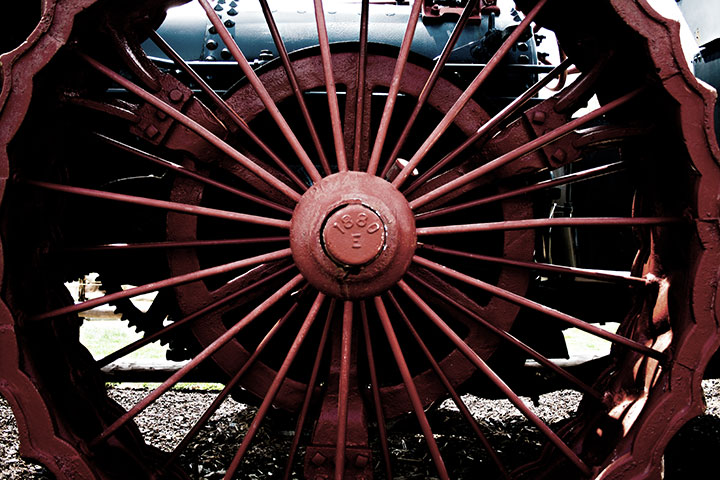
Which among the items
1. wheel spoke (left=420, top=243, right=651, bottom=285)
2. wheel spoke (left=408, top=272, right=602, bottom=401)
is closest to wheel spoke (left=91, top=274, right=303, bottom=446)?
wheel spoke (left=408, top=272, right=602, bottom=401)

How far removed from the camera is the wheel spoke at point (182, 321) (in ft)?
7.40

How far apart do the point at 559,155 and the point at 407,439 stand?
2.13m

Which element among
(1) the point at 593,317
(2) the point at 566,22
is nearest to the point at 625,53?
(2) the point at 566,22

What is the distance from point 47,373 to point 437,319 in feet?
4.85

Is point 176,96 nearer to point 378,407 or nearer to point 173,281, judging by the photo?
point 173,281

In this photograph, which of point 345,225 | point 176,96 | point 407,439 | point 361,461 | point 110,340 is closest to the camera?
point 345,225

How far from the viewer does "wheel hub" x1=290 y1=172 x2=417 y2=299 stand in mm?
1811

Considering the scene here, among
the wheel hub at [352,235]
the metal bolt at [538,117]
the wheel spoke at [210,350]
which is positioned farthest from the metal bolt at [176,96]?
the metal bolt at [538,117]

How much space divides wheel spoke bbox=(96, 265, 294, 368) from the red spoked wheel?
0.5 inches

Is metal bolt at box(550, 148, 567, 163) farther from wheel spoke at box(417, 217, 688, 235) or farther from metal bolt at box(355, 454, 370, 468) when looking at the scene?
metal bolt at box(355, 454, 370, 468)

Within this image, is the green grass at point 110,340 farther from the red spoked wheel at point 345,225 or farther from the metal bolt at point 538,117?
the metal bolt at point 538,117

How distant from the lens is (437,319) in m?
1.98

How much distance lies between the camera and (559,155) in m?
2.32

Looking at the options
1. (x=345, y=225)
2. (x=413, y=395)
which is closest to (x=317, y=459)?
(x=413, y=395)
